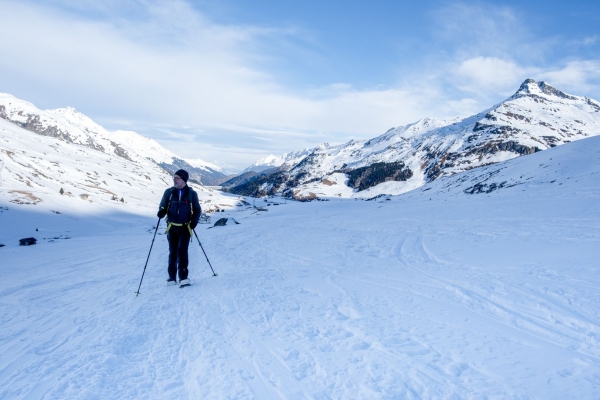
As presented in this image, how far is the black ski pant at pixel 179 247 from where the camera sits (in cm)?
962

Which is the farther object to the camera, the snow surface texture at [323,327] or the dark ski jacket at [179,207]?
the dark ski jacket at [179,207]

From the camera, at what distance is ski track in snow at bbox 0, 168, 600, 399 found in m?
4.30

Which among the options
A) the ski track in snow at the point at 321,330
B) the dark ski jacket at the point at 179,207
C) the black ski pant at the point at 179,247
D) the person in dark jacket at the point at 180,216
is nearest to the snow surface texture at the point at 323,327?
the ski track in snow at the point at 321,330

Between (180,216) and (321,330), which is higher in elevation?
(180,216)

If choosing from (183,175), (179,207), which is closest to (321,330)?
(179,207)

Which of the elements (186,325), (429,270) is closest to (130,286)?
(186,325)

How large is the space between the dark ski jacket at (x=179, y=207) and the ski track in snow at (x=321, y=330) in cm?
200

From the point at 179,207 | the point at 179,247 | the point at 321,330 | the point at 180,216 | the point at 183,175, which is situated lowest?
the point at 321,330

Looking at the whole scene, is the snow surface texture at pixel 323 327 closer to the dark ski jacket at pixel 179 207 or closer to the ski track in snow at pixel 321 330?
the ski track in snow at pixel 321 330

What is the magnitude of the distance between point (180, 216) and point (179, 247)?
3.11 ft

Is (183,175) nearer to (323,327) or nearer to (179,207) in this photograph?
(179,207)

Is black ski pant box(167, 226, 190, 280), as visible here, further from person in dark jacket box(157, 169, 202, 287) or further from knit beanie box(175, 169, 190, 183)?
knit beanie box(175, 169, 190, 183)

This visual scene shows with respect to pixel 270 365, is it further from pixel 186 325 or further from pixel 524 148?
pixel 524 148

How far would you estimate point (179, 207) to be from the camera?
9508mm
